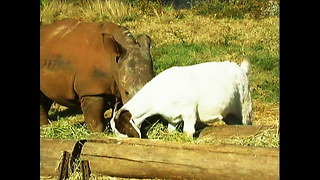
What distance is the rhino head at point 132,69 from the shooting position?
14.9 feet


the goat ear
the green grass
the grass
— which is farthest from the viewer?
the grass

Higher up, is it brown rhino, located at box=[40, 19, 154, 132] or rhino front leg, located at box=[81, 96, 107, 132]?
brown rhino, located at box=[40, 19, 154, 132]

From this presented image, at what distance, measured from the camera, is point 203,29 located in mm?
7570

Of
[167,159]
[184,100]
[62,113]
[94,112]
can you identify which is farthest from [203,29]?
[167,159]

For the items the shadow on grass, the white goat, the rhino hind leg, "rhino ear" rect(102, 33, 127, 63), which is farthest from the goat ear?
the shadow on grass

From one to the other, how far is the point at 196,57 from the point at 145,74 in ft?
7.80

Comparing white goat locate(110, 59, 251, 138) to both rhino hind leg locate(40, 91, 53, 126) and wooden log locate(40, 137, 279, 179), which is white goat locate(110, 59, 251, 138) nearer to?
wooden log locate(40, 137, 279, 179)

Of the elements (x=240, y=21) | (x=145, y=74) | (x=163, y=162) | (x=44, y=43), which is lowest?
(x=163, y=162)

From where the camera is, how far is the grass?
21.9ft

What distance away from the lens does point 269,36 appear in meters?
7.46

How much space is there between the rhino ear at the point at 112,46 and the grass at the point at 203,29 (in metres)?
1.52

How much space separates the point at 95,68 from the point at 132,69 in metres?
0.38
